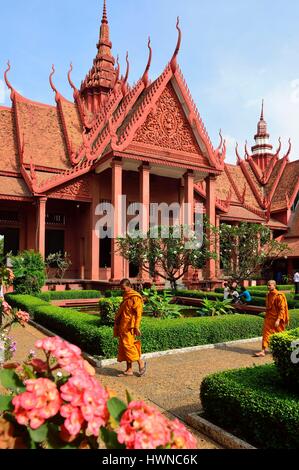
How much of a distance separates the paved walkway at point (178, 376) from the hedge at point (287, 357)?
2.63 ft

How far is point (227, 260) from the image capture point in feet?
41.9

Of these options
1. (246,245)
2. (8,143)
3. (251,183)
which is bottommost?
(246,245)

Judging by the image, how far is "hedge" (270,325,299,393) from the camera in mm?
3322

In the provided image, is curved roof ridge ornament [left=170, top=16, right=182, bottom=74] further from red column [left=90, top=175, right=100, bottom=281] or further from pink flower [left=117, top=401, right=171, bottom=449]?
pink flower [left=117, top=401, right=171, bottom=449]

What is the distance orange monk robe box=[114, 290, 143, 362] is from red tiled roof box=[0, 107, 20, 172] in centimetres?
1342

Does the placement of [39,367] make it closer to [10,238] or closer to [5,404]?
[5,404]

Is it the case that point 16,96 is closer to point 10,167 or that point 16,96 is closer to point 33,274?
point 10,167

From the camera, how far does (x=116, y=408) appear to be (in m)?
1.26

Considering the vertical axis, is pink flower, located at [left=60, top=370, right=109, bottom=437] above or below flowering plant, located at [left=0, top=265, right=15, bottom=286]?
below

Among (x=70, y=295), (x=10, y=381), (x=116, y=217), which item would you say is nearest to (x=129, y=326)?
(x=10, y=381)

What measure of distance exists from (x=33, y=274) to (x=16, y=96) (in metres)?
10.9

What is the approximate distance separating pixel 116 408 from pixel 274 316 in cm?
571

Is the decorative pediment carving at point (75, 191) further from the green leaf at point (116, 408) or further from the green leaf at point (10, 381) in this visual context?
the green leaf at point (116, 408)

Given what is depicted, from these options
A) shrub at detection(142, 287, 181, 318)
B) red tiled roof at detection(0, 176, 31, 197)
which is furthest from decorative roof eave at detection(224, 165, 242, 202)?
shrub at detection(142, 287, 181, 318)
